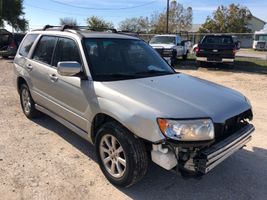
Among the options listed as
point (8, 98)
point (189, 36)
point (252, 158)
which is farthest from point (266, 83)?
point (189, 36)

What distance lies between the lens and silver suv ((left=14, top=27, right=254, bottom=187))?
327 centimetres

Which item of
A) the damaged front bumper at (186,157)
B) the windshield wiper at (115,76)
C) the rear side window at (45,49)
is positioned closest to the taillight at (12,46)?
the rear side window at (45,49)

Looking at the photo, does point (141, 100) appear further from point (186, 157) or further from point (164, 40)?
point (164, 40)

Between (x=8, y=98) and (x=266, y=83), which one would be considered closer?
(x=8, y=98)

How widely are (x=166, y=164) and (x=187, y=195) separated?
712 millimetres

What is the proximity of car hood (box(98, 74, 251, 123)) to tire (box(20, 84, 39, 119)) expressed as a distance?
275 cm

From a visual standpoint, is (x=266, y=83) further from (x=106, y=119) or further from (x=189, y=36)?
(x=189, y=36)

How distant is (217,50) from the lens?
16344mm

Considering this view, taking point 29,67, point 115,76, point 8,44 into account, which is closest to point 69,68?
point 115,76

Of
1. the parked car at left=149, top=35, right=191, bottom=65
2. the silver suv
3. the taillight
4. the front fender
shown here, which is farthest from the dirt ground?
the taillight

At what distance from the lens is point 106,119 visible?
4.02 meters

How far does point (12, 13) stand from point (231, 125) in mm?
35815

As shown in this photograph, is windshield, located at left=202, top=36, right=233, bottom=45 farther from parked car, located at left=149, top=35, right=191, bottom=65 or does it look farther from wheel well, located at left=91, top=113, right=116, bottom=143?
wheel well, located at left=91, top=113, right=116, bottom=143

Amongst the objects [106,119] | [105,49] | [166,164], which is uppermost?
[105,49]
